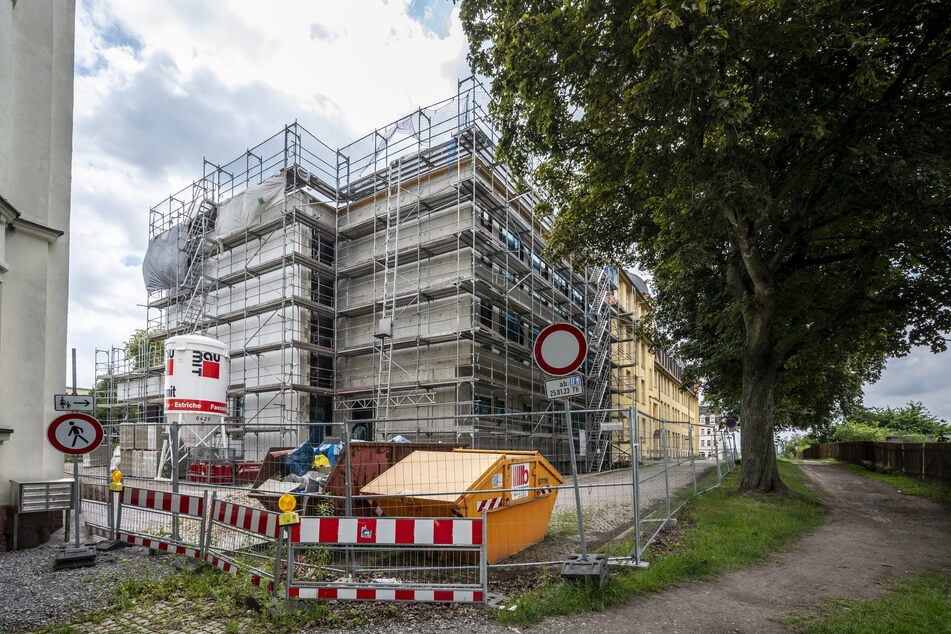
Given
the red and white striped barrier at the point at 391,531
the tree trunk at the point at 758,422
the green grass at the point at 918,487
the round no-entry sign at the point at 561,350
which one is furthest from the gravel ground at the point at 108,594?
the green grass at the point at 918,487

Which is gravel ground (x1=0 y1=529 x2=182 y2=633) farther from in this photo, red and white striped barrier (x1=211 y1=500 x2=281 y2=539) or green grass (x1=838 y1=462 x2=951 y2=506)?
green grass (x1=838 y1=462 x2=951 y2=506)

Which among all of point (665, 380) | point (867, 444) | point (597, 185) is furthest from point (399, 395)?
point (665, 380)

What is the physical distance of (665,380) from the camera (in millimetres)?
51500

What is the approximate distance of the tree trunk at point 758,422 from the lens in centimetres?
1284

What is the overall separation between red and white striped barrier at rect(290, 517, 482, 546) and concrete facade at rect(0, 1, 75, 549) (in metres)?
6.30

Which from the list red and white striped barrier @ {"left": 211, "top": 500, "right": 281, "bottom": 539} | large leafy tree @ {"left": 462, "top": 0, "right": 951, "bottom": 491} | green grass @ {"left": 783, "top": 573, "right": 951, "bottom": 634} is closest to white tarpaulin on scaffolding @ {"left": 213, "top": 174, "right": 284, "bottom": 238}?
large leafy tree @ {"left": 462, "top": 0, "right": 951, "bottom": 491}

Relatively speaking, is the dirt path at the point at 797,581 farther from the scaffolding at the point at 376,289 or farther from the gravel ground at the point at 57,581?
the scaffolding at the point at 376,289

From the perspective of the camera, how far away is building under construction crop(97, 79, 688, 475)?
20828 millimetres

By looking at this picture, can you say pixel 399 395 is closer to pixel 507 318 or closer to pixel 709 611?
pixel 507 318

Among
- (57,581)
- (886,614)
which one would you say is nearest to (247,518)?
(57,581)

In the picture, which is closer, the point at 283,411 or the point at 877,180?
the point at 877,180

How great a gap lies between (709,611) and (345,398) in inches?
779

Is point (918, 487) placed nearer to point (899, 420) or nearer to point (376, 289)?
point (376, 289)

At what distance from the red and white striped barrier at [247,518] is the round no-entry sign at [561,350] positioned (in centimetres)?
299
